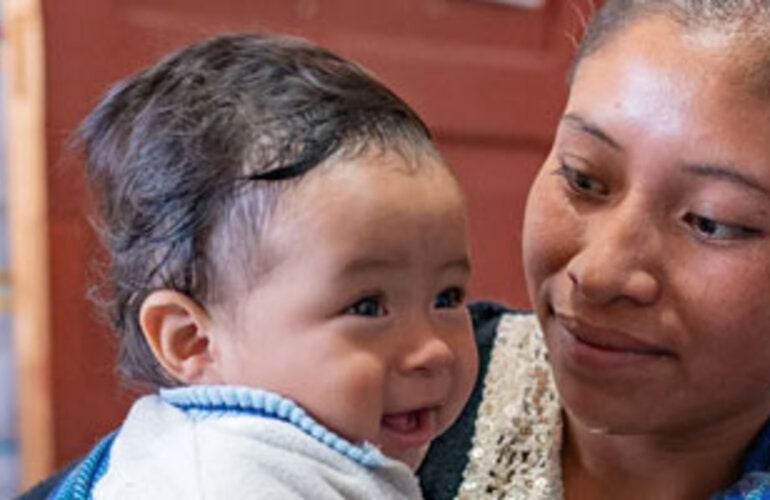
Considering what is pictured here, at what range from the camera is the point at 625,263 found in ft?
2.72

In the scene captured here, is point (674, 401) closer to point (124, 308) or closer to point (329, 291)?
point (329, 291)

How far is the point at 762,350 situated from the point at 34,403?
0.99 m

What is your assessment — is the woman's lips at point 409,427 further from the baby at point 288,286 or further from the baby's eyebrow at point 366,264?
the baby's eyebrow at point 366,264

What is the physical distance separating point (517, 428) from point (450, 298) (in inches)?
12.1

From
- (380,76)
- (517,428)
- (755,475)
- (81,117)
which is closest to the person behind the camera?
(755,475)

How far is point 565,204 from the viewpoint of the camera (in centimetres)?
89

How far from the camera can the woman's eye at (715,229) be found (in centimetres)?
83

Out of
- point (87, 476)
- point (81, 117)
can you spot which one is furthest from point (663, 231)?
point (81, 117)

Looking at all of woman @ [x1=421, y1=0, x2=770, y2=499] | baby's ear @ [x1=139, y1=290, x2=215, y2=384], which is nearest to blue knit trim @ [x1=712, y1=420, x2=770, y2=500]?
woman @ [x1=421, y1=0, x2=770, y2=499]

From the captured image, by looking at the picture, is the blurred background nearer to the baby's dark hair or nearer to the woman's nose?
the baby's dark hair

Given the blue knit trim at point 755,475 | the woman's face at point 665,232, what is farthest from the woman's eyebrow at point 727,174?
the blue knit trim at point 755,475

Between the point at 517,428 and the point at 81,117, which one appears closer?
the point at 517,428

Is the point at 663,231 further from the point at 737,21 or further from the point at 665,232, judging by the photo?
the point at 737,21

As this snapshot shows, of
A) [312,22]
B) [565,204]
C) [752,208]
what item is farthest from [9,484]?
[752,208]
